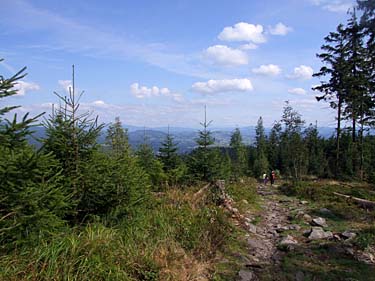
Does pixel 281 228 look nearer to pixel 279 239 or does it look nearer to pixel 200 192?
pixel 279 239

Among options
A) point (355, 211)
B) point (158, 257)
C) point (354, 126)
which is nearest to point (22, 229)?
point (158, 257)

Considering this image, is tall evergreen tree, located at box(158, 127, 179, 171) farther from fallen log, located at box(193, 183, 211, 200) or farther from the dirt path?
the dirt path

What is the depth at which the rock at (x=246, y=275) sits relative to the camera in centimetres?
520

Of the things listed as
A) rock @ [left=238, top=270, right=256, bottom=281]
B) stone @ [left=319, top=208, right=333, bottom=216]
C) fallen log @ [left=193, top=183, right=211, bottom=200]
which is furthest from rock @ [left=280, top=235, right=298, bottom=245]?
stone @ [left=319, top=208, right=333, bottom=216]

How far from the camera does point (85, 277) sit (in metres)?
3.71

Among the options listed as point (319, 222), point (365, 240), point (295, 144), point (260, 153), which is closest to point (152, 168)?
point (319, 222)

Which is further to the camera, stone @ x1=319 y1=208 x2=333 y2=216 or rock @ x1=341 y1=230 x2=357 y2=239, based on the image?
stone @ x1=319 y1=208 x2=333 y2=216

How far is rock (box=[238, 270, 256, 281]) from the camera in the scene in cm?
520

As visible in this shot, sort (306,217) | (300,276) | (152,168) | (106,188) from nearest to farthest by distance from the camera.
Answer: (300,276) < (106,188) < (306,217) < (152,168)

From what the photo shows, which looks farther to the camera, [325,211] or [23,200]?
[325,211]

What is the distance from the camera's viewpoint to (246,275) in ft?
17.4

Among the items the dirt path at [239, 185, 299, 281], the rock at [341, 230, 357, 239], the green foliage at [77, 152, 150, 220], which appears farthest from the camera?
A: the rock at [341, 230, 357, 239]

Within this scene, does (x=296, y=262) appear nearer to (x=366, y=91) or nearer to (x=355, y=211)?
(x=355, y=211)

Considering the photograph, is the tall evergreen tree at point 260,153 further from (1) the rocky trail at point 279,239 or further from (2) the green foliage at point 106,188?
(2) the green foliage at point 106,188
